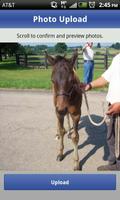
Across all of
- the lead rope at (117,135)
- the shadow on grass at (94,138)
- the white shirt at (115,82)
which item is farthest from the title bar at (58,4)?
the shadow on grass at (94,138)

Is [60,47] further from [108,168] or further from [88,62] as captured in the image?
[108,168]

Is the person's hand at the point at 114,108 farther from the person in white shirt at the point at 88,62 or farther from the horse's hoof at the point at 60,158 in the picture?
the horse's hoof at the point at 60,158

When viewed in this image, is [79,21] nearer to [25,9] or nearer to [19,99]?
[25,9]

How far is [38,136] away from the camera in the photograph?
594 cm

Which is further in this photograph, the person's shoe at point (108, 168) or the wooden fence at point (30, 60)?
the wooden fence at point (30, 60)

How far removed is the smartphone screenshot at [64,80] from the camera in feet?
13.8

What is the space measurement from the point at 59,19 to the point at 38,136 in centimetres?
212

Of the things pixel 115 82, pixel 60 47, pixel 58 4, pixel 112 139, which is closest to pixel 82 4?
pixel 58 4

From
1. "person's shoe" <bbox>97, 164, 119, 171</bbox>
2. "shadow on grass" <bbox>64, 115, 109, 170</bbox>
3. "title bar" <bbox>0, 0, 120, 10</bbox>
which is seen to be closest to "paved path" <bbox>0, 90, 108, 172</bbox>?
"shadow on grass" <bbox>64, 115, 109, 170</bbox>

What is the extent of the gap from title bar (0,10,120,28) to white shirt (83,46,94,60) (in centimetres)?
50

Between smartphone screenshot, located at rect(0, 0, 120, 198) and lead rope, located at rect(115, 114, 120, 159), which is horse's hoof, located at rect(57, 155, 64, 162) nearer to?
smartphone screenshot, located at rect(0, 0, 120, 198)

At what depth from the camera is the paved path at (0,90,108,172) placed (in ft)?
16.4

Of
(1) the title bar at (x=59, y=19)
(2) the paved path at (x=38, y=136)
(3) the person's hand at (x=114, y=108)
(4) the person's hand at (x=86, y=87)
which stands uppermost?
(1) the title bar at (x=59, y=19)

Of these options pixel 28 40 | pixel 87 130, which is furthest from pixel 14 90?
pixel 28 40
